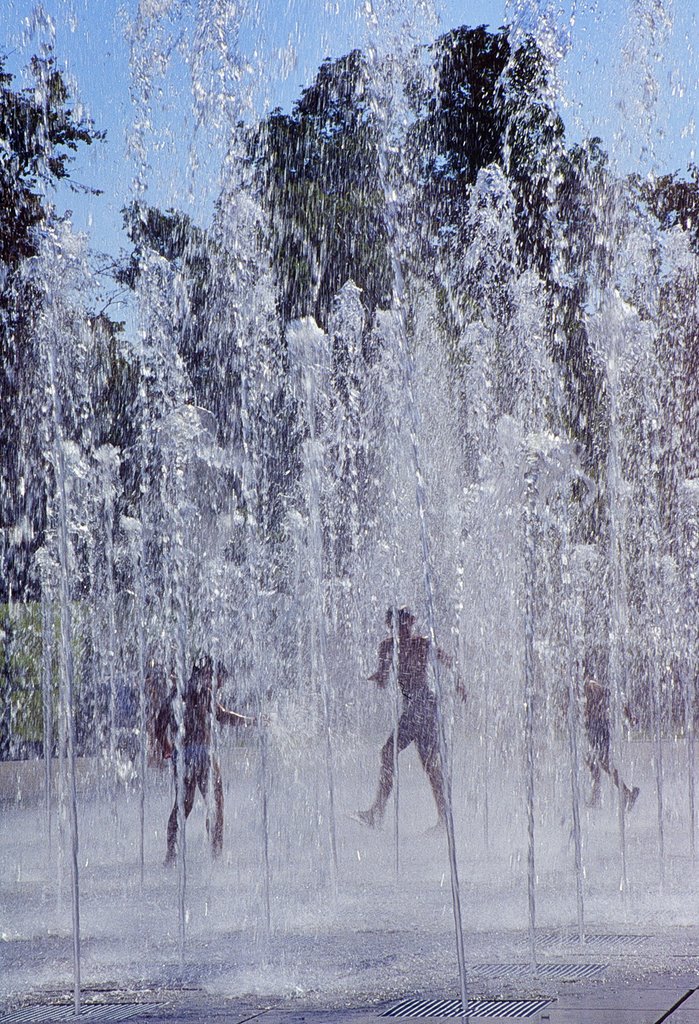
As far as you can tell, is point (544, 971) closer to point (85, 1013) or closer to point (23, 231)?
point (85, 1013)

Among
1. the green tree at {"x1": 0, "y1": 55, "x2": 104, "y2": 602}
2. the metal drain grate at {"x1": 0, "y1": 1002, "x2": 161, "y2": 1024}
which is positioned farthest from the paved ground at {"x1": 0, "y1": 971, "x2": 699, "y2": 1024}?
the green tree at {"x1": 0, "y1": 55, "x2": 104, "y2": 602}

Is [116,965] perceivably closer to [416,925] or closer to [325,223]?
[416,925]

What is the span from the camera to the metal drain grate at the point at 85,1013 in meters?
5.05

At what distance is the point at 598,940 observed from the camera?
634cm

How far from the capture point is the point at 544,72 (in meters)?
19.6

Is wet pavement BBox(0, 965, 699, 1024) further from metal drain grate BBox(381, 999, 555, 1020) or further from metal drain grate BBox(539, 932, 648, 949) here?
metal drain grate BBox(539, 932, 648, 949)

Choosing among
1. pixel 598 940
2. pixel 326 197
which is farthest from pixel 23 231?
pixel 598 940

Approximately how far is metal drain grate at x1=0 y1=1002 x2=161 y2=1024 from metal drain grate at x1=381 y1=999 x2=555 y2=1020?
0.88 metres

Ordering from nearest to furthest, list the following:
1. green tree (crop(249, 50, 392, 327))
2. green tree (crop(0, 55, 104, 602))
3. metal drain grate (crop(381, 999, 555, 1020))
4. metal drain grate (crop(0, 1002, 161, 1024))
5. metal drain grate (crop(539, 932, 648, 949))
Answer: metal drain grate (crop(381, 999, 555, 1020))
metal drain grate (crop(0, 1002, 161, 1024))
metal drain grate (crop(539, 932, 648, 949))
green tree (crop(0, 55, 104, 602))
green tree (crop(249, 50, 392, 327))

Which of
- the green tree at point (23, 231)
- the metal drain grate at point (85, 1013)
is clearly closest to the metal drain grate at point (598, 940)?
the metal drain grate at point (85, 1013)

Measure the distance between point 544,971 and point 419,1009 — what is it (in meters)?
0.77

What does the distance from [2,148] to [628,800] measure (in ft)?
35.7

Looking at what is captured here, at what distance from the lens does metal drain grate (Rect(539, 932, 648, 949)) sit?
20.3ft

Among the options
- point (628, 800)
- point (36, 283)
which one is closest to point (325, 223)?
point (36, 283)
